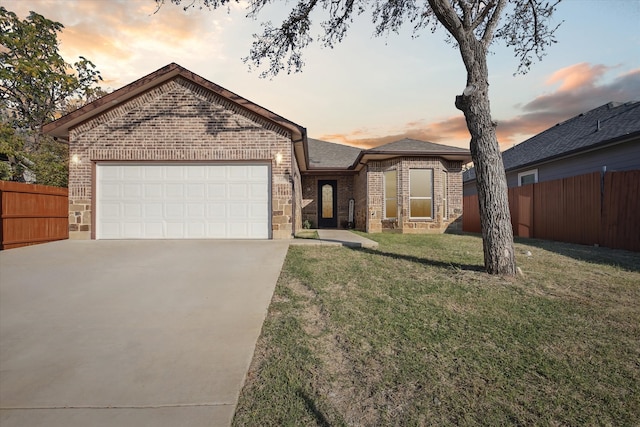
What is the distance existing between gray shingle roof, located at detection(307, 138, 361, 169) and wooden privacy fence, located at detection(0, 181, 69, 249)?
10.3 meters

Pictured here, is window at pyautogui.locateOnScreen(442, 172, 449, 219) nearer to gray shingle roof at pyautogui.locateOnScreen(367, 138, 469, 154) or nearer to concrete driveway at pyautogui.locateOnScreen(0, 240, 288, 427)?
gray shingle roof at pyautogui.locateOnScreen(367, 138, 469, 154)

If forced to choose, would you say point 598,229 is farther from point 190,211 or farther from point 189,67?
point 189,67

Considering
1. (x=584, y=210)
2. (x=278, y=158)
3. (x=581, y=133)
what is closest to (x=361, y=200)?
(x=278, y=158)

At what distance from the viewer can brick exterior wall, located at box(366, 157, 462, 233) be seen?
13727mm

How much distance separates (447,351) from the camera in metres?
3.03

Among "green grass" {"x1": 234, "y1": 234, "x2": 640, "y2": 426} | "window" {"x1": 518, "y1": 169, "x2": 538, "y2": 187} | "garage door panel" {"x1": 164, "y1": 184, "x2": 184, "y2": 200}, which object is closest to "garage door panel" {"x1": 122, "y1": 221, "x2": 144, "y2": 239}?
"garage door panel" {"x1": 164, "y1": 184, "x2": 184, "y2": 200}

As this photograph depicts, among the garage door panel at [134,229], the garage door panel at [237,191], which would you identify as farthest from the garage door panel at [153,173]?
the garage door panel at [237,191]

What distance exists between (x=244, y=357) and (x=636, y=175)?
10.5m

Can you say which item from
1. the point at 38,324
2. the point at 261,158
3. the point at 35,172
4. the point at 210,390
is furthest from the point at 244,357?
the point at 35,172

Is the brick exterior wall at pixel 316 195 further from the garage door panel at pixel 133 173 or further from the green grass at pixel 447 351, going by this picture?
the green grass at pixel 447 351

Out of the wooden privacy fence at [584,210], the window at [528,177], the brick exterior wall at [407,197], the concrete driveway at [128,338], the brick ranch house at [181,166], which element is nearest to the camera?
the concrete driveway at [128,338]

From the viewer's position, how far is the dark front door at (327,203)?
17641 mm

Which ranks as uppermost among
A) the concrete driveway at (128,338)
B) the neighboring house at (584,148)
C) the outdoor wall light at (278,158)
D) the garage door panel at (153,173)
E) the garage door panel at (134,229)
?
the neighboring house at (584,148)

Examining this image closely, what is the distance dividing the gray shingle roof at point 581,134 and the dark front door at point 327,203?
893 cm
